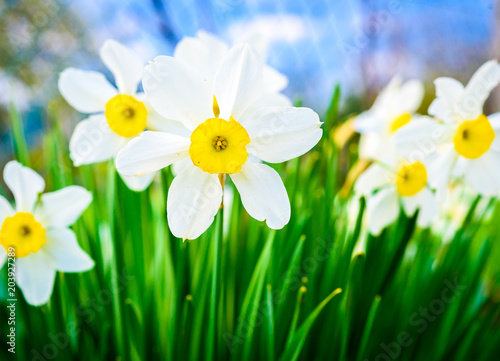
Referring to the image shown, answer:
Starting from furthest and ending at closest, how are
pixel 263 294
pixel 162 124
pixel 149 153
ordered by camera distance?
pixel 263 294
pixel 162 124
pixel 149 153

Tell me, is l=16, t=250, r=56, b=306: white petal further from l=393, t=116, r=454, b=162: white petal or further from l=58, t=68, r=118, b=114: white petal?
l=393, t=116, r=454, b=162: white petal

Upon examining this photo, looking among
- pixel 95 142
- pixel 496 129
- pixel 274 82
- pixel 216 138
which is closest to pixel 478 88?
pixel 496 129

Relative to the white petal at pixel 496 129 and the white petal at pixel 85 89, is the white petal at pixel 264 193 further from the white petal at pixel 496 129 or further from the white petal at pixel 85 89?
the white petal at pixel 496 129

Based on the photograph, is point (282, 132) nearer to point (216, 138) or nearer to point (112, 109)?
point (216, 138)

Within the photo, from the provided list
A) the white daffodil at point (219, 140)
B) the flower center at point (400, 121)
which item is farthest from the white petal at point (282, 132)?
the flower center at point (400, 121)

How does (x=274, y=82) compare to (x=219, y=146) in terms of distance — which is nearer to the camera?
(x=219, y=146)

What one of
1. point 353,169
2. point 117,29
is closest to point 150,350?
point 353,169
